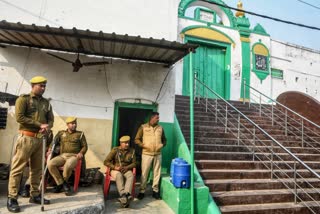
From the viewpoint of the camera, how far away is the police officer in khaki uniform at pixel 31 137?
3715 mm

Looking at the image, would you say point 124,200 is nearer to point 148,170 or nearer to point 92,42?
point 148,170

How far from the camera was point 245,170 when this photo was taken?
572 cm

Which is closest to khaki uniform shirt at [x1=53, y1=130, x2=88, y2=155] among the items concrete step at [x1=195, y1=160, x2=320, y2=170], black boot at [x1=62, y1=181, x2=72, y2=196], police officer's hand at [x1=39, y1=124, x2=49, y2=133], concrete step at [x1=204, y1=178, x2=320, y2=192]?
black boot at [x1=62, y1=181, x2=72, y2=196]

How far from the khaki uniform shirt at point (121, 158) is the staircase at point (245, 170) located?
143 cm

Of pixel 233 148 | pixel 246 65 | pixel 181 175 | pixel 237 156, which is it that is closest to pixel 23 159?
pixel 181 175

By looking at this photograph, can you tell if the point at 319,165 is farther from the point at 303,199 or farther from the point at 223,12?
the point at 223,12

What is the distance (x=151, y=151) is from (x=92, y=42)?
2585 millimetres

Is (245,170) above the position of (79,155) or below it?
below

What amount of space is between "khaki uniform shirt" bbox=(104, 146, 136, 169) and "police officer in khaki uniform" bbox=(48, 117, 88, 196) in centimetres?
54

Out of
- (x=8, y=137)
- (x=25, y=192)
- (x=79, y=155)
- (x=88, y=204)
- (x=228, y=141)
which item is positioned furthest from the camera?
(x=228, y=141)

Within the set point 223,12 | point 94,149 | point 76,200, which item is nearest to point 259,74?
point 223,12

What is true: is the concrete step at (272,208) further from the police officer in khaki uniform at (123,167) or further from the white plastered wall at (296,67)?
the white plastered wall at (296,67)

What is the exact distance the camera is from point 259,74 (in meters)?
11.0

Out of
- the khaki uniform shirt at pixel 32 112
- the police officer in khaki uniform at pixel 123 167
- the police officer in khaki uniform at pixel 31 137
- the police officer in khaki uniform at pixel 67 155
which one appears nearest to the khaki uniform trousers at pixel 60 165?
the police officer in khaki uniform at pixel 67 155
